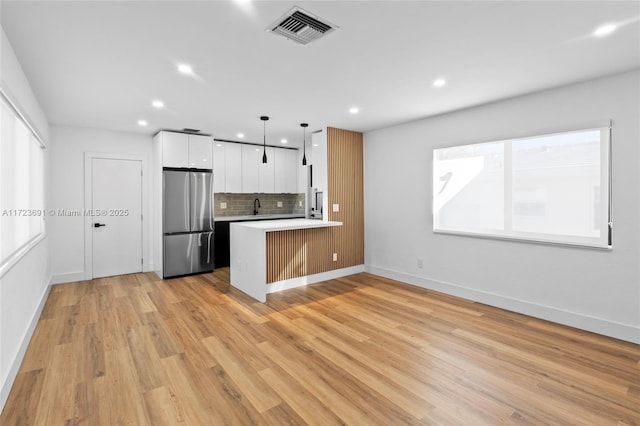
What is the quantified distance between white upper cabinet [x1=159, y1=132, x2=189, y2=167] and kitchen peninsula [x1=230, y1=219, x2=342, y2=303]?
166cm

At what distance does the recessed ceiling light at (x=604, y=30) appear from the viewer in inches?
88.5

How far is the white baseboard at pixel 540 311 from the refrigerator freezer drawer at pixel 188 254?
360 centimetres

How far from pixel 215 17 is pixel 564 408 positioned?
138 inches

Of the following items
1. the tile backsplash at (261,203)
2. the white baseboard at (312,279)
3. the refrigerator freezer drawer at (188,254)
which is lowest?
the white baseboard at (312,279)

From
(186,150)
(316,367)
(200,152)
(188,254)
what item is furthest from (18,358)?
(200,152)

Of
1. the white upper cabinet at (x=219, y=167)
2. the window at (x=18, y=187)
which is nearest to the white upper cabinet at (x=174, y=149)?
the white upper cabinet at (x=219, y=167)

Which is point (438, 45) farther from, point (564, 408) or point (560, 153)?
point (564, 408)

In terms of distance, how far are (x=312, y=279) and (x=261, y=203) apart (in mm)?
2995

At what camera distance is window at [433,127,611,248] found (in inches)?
127

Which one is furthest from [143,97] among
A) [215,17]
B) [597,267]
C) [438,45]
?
[597,267]

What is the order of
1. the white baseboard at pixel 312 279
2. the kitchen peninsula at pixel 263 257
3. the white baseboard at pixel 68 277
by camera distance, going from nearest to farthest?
1. the kitchen peninsula at pixel 263 257
2. the white baseboard at pixel 312 279
3. the white baseboard at pixel 68 277

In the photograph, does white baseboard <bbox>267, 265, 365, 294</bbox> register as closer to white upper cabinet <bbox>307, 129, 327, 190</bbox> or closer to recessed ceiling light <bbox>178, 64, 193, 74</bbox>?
white upper cabinet <bbox>307, 129, 327, 190</bbox>

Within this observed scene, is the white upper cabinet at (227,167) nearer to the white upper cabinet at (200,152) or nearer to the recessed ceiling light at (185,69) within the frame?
the white upper cabinet at (200,152)

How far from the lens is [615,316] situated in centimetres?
311
